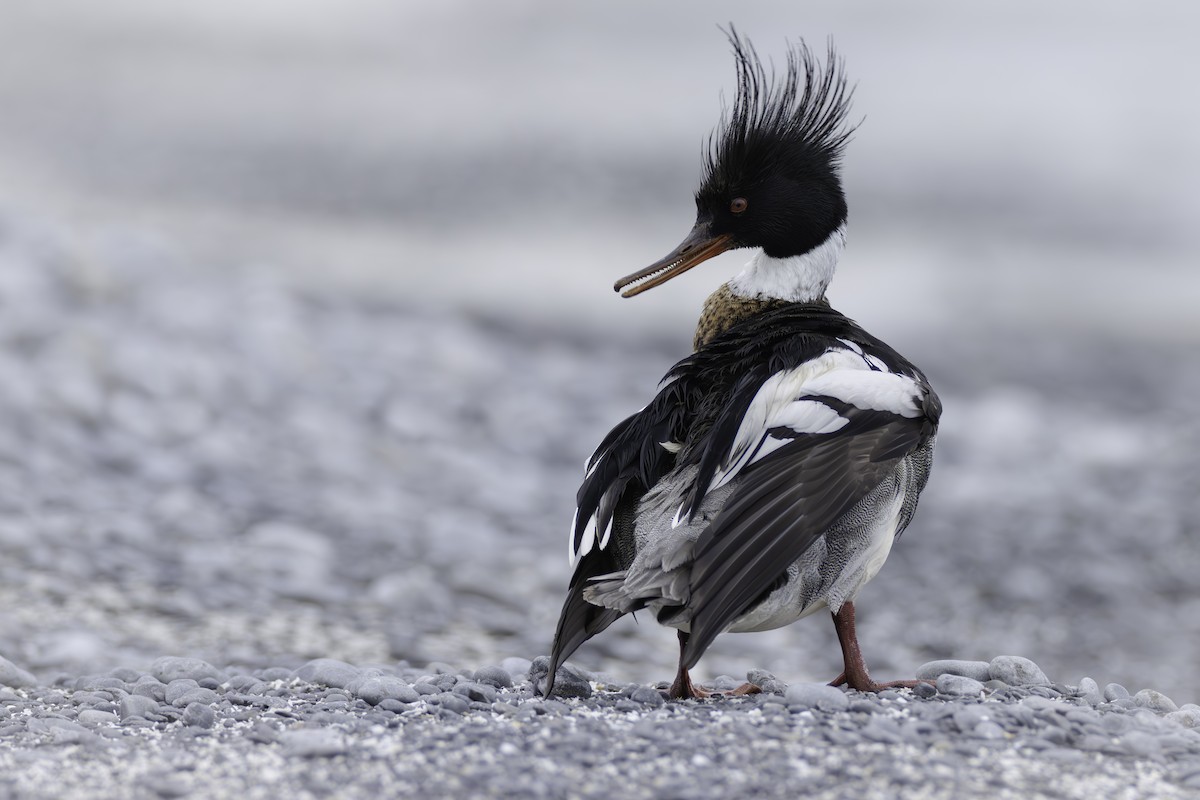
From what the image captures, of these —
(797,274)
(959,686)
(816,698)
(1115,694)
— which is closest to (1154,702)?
(1115,694)

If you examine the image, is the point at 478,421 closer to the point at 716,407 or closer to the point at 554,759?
the point at 716,407

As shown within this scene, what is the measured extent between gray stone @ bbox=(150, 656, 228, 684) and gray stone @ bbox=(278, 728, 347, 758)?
5.70 feet

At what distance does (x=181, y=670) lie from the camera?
5633 mm

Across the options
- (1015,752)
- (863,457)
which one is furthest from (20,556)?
(1015,752)

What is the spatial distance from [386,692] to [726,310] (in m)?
2.15

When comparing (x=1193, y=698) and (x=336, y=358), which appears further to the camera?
(x=336, y=358)

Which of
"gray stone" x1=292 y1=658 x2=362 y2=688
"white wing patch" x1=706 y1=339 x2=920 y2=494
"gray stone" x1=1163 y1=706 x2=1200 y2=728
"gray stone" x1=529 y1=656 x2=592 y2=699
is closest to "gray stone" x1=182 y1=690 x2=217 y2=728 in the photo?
"gray stone" x1=292 y1=658 x2=362 y2=688

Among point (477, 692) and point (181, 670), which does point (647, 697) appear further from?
point (181, 670)

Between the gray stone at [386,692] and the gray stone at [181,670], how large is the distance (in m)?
1.08

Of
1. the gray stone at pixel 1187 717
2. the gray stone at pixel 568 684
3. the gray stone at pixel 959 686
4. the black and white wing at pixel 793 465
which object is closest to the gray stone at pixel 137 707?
the gray stone at pixel 568 684

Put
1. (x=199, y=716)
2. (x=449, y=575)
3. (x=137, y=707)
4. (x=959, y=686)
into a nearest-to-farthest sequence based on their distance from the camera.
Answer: (x=199, y=716) < (x=137, y=707) < (x=959, y=686) < (x=449, y=575)

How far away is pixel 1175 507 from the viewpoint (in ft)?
35.2

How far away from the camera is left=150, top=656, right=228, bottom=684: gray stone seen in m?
5.60

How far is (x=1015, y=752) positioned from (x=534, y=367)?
9.42m
